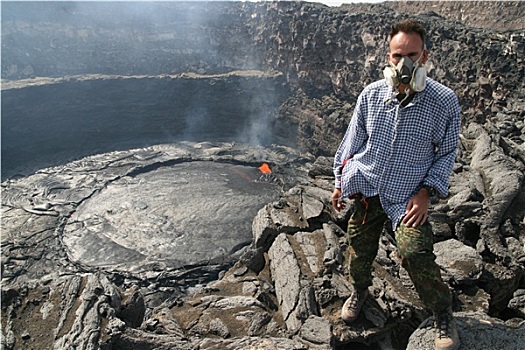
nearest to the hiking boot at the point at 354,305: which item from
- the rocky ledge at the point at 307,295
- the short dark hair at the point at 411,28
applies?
the rocky ledge at the point at 307,295

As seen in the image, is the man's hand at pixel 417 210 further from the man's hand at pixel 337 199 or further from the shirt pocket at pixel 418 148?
the man's hand at pixel 337 199

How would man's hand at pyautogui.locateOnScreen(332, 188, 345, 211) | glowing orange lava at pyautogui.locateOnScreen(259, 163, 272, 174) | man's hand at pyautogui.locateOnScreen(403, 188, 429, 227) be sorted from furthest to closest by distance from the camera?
1. glowing orange lava at pyautogui.locateOnScreen(259, 163, 272, 174)
2. man's hand at pyautogui.locateOnScreen(332, 188, 345, 211)
3. man's hand at pyautogui.locateOnScreen(403, 188, 429, 227)

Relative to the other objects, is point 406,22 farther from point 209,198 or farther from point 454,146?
point 209,198

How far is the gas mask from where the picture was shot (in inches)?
117

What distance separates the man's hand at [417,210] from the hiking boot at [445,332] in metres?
0.86

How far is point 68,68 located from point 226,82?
14730 mm

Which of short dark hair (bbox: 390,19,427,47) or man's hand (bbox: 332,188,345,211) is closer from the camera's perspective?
short dark hair (bbox: 390,19,427,47)

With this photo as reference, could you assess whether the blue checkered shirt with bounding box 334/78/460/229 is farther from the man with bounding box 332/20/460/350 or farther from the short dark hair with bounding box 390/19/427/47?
the short dark hair with bounding box 390/19/427/47

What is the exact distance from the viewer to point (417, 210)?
307cm

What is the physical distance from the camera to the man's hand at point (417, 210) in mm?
3072

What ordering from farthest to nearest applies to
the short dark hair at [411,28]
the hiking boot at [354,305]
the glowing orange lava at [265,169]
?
the glowing orange lava at [265,169]
the hiking boot at [354,305]
the short dark hair at [411,28]

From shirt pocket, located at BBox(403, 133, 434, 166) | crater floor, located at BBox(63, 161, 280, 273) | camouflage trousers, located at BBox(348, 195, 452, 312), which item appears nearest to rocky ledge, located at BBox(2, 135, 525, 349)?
camouflage trousers, located at BBox(348, 195, 452, 312)

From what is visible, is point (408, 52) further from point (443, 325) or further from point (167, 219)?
point (167, 219)

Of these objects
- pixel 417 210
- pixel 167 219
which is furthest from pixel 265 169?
pixel 417 210
